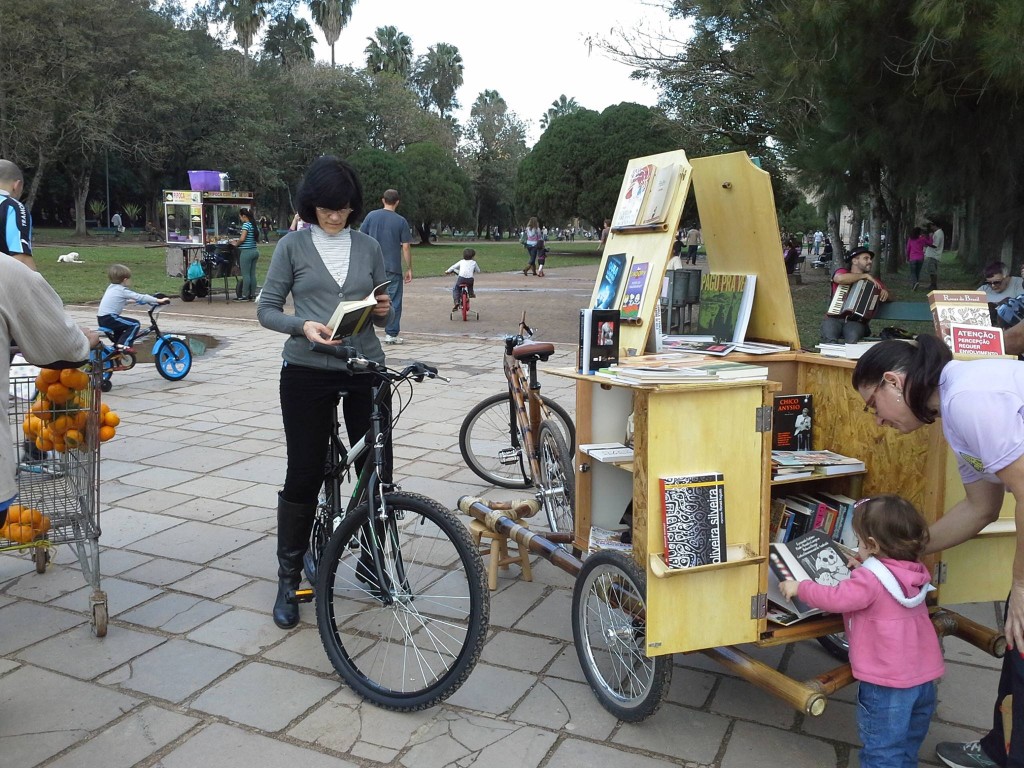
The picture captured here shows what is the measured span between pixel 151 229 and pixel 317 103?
36.5 ft

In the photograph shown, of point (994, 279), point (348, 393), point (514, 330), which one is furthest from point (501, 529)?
point (514, 330)

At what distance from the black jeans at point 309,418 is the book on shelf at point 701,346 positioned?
1.29 m

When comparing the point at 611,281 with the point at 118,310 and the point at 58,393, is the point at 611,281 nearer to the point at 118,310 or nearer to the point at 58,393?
the point at 58,393

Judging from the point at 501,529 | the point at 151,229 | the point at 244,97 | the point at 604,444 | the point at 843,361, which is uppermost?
the point at 244,97

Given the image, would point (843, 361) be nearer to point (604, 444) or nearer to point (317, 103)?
point (604, 444)

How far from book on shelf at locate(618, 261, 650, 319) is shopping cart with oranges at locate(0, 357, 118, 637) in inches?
82.7

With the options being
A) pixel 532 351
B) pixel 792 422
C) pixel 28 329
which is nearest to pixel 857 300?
pixel 532 351

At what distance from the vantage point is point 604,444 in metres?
3.63

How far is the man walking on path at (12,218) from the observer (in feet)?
19.4

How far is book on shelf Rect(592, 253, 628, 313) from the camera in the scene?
3.71 metres

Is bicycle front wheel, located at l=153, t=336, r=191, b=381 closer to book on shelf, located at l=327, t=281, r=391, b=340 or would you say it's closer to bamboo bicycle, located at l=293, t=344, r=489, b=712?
bamboo bicycle, located at l=293, t=344, r=489, b=712

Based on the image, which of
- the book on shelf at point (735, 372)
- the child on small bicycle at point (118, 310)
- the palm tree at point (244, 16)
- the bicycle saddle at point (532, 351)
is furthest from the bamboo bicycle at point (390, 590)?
the palm tree at point (244, 16)

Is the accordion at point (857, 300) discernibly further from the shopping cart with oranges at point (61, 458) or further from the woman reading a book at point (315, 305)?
the shopping cart with oranges at point (61, 458)

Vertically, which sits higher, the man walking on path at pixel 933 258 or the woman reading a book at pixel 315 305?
the man walking on path at pixel 933 258
